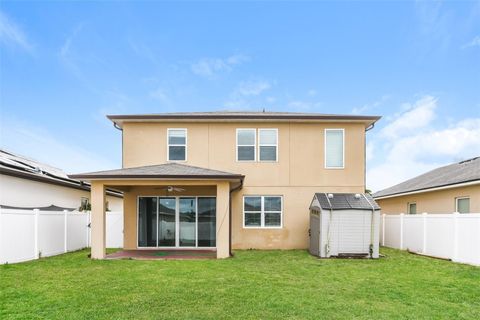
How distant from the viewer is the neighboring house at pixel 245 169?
13.7 meters

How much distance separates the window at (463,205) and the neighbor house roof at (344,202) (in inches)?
148

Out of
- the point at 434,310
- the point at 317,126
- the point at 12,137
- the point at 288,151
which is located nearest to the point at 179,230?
the point at 288,151

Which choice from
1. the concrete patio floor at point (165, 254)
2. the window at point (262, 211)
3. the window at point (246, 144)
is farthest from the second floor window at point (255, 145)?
the concrete patio floor at point (165, 254)

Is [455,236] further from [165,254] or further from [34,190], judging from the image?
[34,190]

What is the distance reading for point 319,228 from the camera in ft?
38.6

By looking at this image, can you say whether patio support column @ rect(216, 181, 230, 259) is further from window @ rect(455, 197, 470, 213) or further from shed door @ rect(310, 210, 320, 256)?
window @ rect(455, 197, 470, 213)

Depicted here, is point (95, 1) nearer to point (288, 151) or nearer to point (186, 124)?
point (186, 124)

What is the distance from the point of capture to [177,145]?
13.9m

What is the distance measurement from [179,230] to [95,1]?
1006cm

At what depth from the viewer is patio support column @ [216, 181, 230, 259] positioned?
36.7 ft

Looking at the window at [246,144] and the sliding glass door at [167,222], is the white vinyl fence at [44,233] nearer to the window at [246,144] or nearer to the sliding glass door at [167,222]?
the sliding glass door at [167,222]

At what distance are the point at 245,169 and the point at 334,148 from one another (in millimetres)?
3914

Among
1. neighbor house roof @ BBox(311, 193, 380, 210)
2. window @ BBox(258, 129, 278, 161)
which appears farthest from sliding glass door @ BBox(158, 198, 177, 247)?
neighbor house roof @ BBox(311, 193, 380, 210)

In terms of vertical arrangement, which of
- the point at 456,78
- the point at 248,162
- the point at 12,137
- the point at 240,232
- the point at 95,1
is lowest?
the point at 240,232
